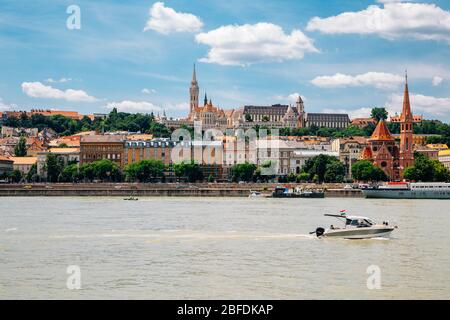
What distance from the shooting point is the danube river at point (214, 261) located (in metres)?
19.0

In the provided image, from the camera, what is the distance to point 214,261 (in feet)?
76.6

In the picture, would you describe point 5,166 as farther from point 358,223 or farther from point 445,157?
point 358,223

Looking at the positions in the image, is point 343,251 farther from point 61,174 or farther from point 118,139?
point 118,139

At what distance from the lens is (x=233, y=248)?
26438 mm

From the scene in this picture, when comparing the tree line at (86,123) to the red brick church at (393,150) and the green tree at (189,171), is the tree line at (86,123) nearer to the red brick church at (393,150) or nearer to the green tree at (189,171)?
the green tree at (189,171)

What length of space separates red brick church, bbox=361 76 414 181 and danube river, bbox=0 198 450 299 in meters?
67.6

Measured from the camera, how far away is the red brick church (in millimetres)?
103375

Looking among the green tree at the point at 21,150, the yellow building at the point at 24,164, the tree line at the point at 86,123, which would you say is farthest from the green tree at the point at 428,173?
the tree line at the point at 86,123

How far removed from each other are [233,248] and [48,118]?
138029 millimetres

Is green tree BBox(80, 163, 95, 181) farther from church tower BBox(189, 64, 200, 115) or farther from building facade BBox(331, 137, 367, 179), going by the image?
church tower BBox(189, 64, 200, 115)

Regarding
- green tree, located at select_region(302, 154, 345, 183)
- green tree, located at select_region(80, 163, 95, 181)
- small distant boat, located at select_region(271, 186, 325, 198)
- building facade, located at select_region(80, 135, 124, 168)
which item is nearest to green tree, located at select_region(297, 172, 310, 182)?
green tree, located at select_region(302, 154, 345, 183)

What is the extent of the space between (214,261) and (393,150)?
85.9 metres

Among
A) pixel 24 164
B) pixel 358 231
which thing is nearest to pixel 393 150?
pixel 24 164
